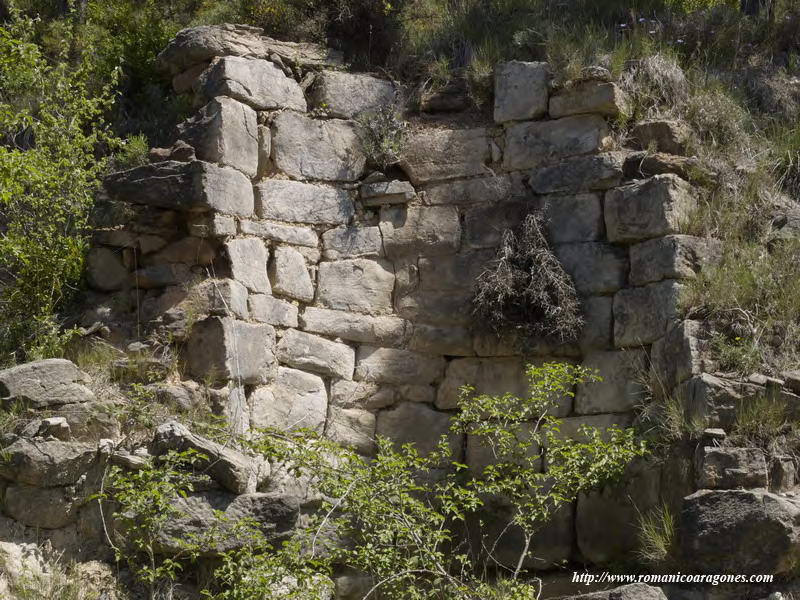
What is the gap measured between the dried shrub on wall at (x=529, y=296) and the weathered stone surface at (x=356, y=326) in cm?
58

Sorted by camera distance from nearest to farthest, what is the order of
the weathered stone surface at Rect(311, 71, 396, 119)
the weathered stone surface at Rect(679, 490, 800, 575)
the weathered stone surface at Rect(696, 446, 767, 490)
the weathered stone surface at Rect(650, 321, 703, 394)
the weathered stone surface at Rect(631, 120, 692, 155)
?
the weathered stone surface at Rect(679, 490, 800, 575)
the weathered stone surface at Rect(696, 446, 767, 490)
the weathered stone surface at Rect(650, 321, 703, 394)
the weathered stone surface at Rect(631, 120, 692, 155)
the weathered stone surface at Rect(311, 71, 396, 119)

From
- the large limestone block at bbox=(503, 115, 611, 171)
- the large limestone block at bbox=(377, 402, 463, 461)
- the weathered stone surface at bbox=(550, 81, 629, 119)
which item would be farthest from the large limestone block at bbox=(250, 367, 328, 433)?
the weathered stone surface at bbox=(550, 81, 629, 119)

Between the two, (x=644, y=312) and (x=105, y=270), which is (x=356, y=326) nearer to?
(x=105, y=270)

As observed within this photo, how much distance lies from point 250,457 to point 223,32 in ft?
10.4

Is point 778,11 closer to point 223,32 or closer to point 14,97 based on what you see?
point 223,32

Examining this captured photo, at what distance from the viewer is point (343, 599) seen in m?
5.90

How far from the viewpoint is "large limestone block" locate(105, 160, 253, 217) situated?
21.3 ft

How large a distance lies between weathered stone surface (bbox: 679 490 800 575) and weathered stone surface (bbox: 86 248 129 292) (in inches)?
152

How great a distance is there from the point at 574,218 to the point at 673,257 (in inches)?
31.5

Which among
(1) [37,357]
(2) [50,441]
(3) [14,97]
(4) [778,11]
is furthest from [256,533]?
(4) [778,11]

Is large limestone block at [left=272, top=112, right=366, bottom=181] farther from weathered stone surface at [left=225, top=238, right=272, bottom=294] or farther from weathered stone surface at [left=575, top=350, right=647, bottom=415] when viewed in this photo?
weathered stone surface at [left=575, top=350, right=647, bottom=415]

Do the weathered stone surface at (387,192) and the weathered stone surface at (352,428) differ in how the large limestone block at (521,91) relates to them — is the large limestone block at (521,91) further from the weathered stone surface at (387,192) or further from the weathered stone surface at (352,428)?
the weathered stone surface at (352,428)

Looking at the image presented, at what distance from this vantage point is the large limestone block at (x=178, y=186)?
648 centimetres

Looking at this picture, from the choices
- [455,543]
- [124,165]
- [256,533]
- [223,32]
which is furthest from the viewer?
[124,165]
